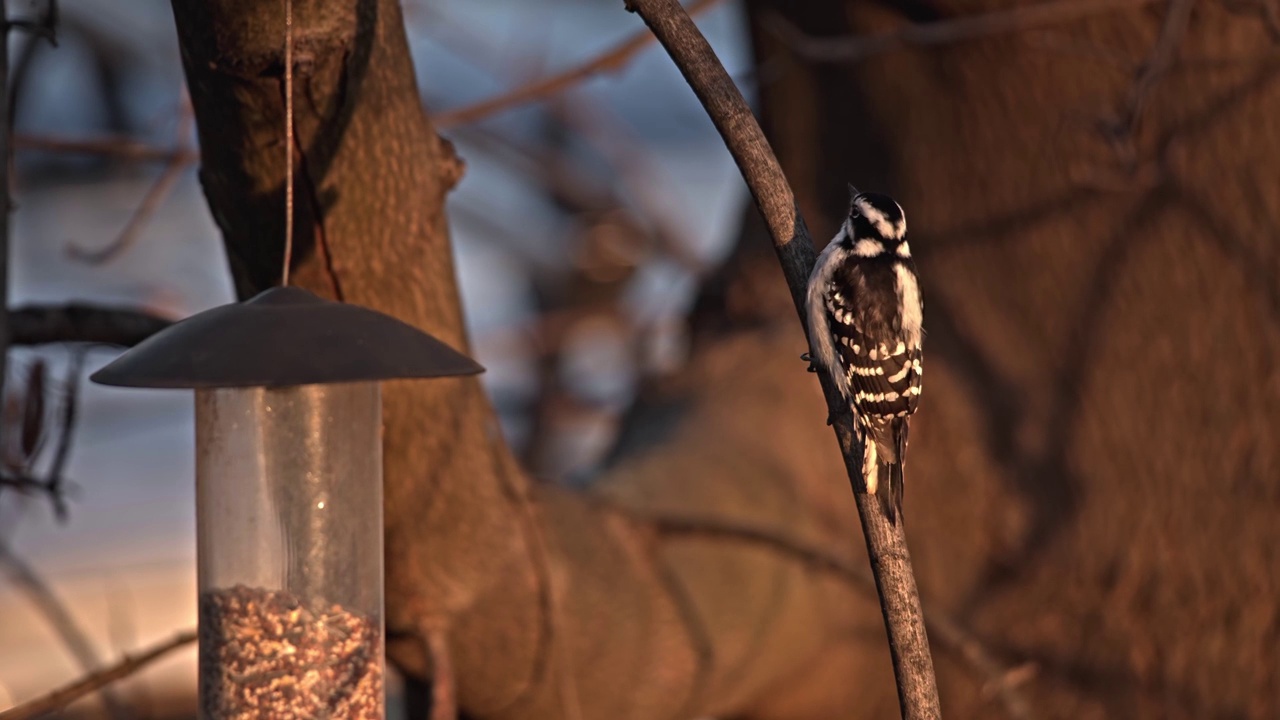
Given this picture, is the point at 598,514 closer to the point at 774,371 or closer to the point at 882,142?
the point at 774,371

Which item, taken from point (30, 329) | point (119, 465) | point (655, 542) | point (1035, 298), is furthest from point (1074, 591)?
point (119, 465)

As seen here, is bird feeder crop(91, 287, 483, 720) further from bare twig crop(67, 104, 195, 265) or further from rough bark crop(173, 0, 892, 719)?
bare twig crop(67, 104, 195, 265)

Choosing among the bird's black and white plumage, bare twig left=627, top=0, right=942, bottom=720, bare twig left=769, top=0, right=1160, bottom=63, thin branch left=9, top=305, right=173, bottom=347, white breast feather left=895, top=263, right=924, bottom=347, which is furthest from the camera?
bare twig left=769, top=0, right=1160, bottom=63

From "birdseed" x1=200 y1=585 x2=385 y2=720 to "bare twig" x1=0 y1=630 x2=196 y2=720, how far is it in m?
0.48

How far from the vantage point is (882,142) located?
14.8ft

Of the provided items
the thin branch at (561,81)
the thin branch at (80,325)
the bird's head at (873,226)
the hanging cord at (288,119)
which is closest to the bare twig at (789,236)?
the hanging cord at (288,119)

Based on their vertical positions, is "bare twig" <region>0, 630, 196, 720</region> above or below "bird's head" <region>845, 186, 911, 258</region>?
below

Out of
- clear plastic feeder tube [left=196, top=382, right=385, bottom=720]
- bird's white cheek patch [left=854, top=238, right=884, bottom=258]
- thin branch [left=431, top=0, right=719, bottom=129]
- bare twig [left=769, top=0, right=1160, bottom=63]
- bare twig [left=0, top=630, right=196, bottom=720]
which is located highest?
bare twig [left=769, top=0, right=1160, bottom=63]

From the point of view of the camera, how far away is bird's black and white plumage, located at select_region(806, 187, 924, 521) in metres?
2.04

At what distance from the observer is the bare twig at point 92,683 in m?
2.44

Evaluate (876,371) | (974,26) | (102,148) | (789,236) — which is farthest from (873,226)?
(102,148)

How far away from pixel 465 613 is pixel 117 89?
5520 mm

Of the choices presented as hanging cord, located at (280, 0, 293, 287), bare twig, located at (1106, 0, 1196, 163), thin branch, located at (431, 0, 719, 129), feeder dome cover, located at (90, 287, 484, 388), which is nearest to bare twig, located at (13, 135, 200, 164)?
thin branch, located at (431, 0, 719, 129)

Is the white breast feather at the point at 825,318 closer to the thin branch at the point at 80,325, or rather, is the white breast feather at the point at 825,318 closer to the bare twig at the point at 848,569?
the bare twig at the point at 848,569
